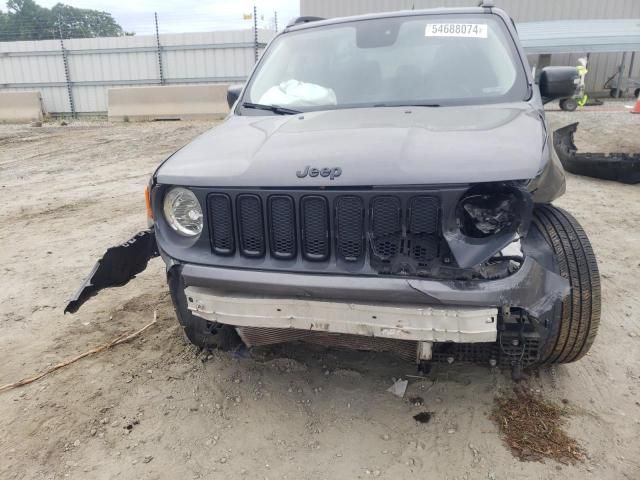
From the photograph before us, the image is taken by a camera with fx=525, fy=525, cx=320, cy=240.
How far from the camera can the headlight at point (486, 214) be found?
7.25 ft

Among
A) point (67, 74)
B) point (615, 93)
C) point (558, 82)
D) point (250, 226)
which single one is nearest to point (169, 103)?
point (67, 74)

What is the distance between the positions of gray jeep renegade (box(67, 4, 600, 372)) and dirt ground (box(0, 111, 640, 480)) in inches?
11.6

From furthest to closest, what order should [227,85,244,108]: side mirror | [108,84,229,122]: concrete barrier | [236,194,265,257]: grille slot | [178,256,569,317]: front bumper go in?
[108,84,229,122]: concrete barrier
[227,85,244,108]: side mirror
[236,194,265,257]: grille slot
[178,256,569,317]: front bumper

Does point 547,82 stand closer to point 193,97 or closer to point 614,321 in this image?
point 614,321

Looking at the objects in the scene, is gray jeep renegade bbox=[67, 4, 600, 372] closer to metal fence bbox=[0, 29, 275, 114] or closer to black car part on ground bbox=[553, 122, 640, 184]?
black car part on ground bbox=[553, 122, 640, 184]

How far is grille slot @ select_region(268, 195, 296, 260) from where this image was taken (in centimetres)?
235

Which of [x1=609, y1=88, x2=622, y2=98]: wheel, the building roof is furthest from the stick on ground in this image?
[x1=609, y1=88, x2=622, y2=98]: wheel

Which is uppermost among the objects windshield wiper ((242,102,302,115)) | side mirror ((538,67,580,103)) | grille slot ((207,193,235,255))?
side mirror ((538,67,580,103))

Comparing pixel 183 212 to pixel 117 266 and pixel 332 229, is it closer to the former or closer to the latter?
pixel 117 266

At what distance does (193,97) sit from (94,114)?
5.94 meters

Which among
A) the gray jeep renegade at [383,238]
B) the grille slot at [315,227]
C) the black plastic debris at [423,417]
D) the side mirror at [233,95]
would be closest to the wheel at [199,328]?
the gray jeep renegade at [383,238]

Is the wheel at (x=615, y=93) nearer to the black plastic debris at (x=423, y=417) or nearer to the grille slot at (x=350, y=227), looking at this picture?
the black plastic debris at (x=423, y=417)

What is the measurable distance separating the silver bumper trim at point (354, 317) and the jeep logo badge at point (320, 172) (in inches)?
21.6

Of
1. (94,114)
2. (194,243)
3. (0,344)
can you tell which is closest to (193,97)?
(94,114)
